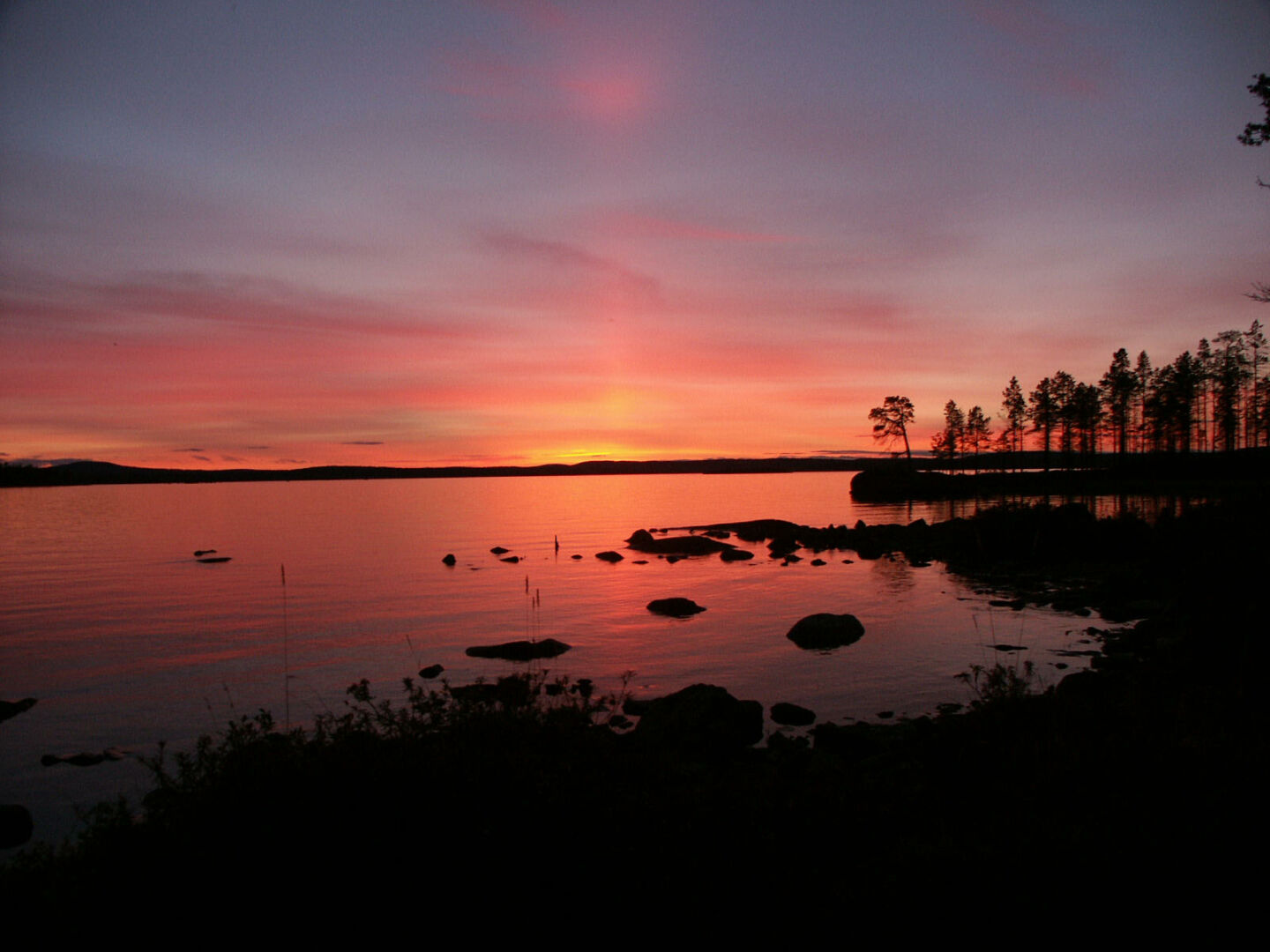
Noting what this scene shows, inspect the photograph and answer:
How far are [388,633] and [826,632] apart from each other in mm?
14636

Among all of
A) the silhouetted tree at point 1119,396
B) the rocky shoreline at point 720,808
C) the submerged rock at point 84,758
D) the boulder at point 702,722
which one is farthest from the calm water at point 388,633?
the silhouetted tree at point 1119,396

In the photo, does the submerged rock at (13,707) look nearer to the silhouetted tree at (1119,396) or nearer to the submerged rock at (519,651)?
the submerged rock at (519,651)

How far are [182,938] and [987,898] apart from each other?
20.1ft

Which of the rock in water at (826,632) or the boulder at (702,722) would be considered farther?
the rock in water at (826,632)

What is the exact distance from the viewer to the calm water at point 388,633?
16594 mm

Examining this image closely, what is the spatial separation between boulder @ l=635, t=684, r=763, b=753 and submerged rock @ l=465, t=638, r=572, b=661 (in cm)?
795

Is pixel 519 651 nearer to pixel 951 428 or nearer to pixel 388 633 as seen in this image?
pixel 388 633

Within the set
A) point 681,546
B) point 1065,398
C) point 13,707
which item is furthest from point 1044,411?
point 13,707

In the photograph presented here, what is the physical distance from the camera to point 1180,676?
40.0ft

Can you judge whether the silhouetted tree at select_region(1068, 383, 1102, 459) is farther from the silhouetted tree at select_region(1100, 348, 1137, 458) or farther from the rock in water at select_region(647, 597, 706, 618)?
the rock in water at select_region(647, 597, 706, 618)

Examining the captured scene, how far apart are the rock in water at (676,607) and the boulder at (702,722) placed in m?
13.5

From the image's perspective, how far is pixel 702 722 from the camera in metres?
12.8

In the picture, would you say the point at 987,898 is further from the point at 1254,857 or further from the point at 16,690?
the point at 16,690

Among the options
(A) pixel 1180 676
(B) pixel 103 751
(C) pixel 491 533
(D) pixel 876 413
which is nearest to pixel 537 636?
(B) pixel 103 751
